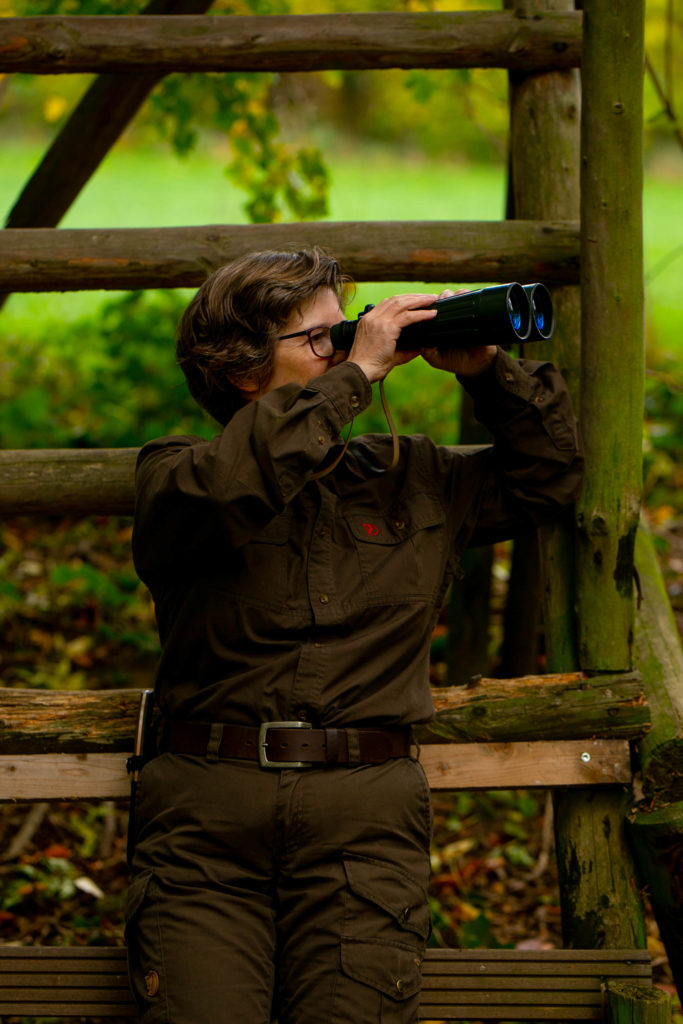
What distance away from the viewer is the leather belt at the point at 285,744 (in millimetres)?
2045

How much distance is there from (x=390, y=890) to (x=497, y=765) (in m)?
0.59

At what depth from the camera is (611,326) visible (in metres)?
2.57

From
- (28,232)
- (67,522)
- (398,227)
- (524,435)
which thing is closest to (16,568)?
(67,522)

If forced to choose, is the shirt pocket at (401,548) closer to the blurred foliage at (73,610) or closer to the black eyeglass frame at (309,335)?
the black eyeglass frame at (309,335)

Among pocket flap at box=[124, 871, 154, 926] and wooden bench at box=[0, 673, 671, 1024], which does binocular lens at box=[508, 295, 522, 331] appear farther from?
pocket flap at box=[124, 871, 154, 926]

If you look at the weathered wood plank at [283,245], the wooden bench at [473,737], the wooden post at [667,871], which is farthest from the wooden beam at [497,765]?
the weathered wood plank at [283,245]

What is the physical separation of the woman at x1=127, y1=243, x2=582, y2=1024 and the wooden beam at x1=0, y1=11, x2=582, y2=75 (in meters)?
0.91

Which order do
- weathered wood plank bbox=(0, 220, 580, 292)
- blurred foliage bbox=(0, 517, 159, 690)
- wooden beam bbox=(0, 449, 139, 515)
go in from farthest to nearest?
blurred foliage bbox=(0, 517, 159, 690), weathered wood plank bbox=(0, 220, 580, 292), wooden beam bbox=(0, 449, 139, 515)

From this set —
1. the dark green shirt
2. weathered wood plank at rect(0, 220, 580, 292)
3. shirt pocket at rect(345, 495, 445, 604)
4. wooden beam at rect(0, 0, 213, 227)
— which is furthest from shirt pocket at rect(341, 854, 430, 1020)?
wooden beam at rect(0, 0, 213, 227)

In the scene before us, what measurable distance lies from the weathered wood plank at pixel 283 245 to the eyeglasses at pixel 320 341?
575 millimetres

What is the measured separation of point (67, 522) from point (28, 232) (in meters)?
2.49

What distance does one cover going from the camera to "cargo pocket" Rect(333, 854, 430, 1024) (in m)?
1.92

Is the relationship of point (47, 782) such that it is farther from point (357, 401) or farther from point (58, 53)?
point (58, 53)

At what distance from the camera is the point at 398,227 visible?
2.80m
